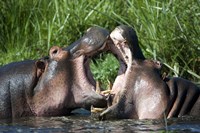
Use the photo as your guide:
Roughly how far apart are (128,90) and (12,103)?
0.94m

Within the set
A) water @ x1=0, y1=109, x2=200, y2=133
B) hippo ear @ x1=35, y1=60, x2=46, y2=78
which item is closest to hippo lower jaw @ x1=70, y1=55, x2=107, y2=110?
water @ x1=0, y1=109, x2=200, y2=133

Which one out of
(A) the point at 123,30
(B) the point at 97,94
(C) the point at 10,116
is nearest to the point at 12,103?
(C) the point at 10,116

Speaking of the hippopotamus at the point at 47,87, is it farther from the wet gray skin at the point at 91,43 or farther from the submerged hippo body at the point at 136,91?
the submerged hippo body at the point at 136,91

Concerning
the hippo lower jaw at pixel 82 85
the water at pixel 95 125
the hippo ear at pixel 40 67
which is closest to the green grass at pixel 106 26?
the hippo lower jaw at pixel 82 85

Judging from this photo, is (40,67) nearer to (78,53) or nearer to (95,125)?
(78,53)

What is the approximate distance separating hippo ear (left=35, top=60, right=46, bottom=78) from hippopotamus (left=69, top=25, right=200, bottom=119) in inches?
25.1

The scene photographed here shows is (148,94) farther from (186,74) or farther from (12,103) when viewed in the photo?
(186,74)

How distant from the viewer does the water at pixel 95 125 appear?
5547mm

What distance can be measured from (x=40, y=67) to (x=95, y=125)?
76 centimetres

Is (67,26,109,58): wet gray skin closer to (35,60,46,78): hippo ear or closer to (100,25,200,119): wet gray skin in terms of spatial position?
(100,25,200,119): wet gray skin

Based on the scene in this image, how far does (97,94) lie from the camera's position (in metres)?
6.15

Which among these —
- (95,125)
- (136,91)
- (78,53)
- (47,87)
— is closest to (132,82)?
(136,91)

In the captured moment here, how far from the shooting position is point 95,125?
5871 millimetres

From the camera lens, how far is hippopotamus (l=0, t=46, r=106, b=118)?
20.5 ft
